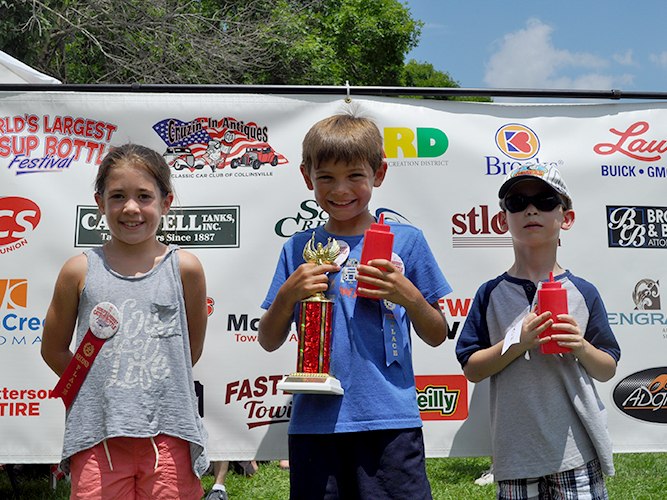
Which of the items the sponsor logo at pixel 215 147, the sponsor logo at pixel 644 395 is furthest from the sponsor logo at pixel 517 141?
the sponsor logo at pixel 644 395

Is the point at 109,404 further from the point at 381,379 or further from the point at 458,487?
the point at 458,487

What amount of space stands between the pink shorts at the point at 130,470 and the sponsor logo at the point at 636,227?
2426 mm

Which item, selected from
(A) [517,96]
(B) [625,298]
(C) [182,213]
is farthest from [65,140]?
(B) [625,298]

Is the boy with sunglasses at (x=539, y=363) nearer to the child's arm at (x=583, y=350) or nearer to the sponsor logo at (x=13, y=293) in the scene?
the child's arm at (x=583, y=350)

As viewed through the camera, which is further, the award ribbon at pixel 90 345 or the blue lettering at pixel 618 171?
the blue lettering at pixel 618 171

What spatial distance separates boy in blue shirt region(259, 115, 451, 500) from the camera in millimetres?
1887

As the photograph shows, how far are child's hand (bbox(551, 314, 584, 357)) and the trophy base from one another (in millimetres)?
817

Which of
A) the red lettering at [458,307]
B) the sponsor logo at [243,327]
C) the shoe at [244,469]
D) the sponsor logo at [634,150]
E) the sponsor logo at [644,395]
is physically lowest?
the shoe at [244,469]

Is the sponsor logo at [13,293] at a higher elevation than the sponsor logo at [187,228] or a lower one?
lower

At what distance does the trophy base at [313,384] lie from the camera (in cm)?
184

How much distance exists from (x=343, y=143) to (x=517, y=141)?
1539 millimetres

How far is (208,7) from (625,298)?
42.8 feet

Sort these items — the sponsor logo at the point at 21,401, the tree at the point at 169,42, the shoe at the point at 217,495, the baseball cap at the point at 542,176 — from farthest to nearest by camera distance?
the tree at the point at 169,42, the shoe at the point at 217,495, the sponsor logo at the point at 21,401, the baseball cap at the point at 542,176

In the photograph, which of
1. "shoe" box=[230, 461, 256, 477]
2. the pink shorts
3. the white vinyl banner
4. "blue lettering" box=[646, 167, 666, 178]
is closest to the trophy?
the pink shorts
